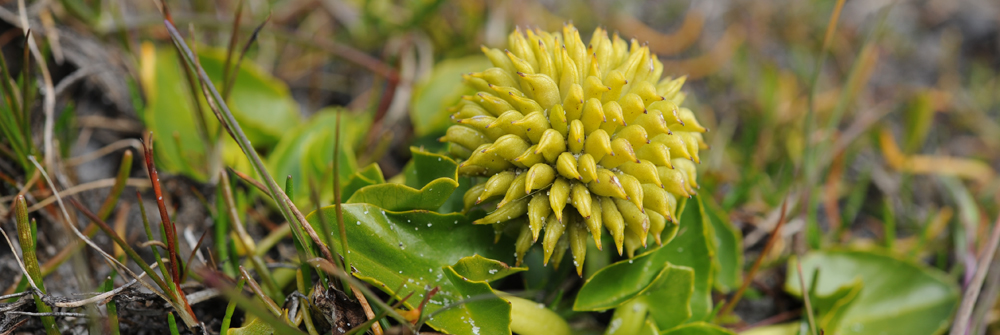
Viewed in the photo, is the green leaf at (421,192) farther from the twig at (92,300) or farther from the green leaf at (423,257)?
the twig at (92,300)

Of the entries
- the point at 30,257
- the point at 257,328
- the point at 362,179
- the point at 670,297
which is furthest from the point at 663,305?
the point at 30,257

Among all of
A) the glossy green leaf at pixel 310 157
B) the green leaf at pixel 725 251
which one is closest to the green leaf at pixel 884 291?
the green leaf at pixel 725 251

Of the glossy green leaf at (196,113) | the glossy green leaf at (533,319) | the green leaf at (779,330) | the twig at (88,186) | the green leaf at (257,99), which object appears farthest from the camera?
the green leaf at (257,99)

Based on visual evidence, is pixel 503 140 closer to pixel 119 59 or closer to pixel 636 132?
pixel 636 132

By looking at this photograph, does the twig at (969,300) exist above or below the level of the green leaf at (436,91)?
below

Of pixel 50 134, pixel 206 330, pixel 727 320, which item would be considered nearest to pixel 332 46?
pixel 50 134

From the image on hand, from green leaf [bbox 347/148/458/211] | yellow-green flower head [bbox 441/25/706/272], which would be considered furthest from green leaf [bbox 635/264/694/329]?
green leaf [bbox 347/148/458/211]

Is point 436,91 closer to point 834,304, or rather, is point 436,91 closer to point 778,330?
point 778,330
